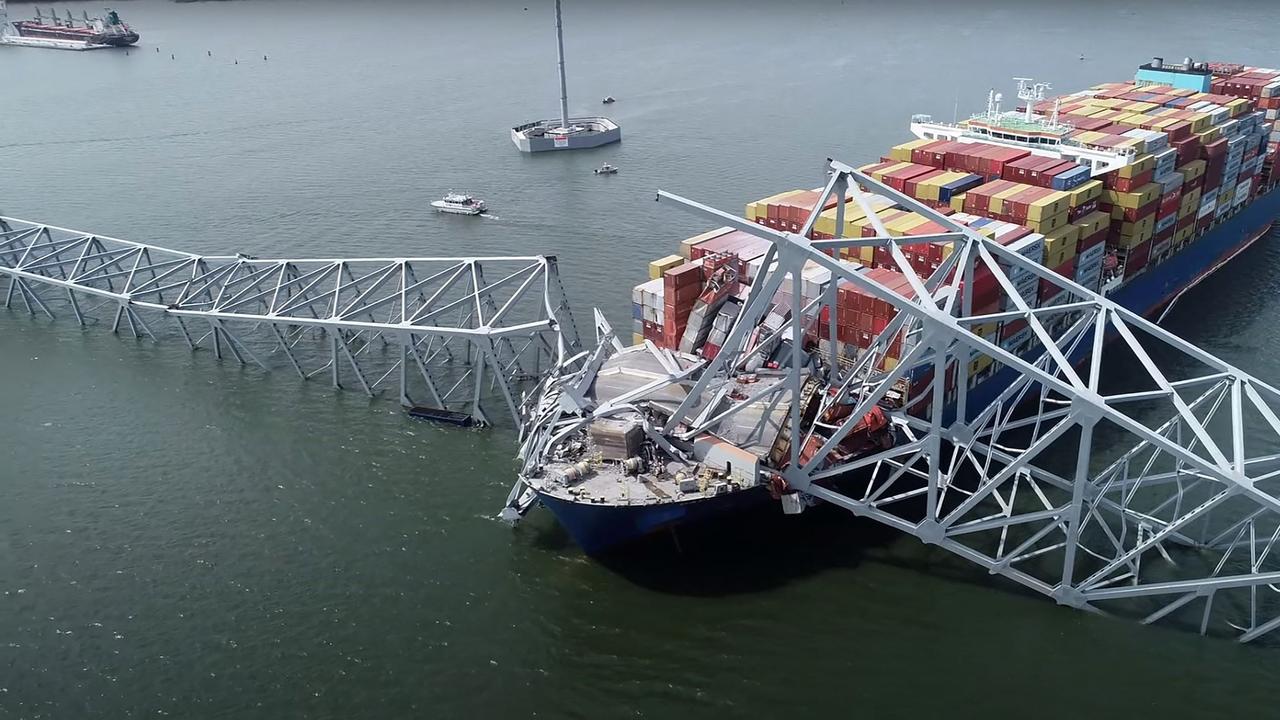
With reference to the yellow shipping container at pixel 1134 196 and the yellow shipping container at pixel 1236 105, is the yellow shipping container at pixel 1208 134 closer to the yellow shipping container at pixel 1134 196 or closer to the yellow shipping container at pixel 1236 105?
the yellow shipping container at pixel 1236 105

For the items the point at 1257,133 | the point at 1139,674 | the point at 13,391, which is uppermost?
the point at 1257,133

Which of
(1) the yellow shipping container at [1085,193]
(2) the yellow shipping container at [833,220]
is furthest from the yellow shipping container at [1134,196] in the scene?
(2) the yellow shipping container at [833,220]

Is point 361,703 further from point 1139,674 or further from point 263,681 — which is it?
point 1139,674

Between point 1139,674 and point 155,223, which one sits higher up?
point 155,223

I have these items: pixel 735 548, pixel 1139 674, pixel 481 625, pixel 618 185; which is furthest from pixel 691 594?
pixel 618 185

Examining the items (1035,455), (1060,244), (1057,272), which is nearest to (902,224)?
(1060,244)

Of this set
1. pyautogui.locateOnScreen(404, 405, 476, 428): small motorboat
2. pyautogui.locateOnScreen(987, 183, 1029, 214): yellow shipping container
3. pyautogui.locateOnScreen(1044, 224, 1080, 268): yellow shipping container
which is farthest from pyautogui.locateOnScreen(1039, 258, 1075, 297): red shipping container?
pyautogui.locateOnScreen(404, 405, 476, 428): small motorboat
